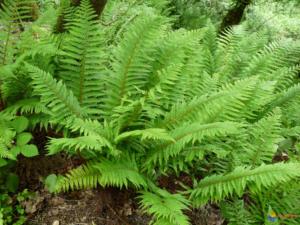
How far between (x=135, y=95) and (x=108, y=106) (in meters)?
0.27

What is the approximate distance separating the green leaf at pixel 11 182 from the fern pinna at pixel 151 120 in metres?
0.37

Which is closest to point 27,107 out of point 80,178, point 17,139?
point 17,139

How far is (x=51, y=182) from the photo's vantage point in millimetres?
2809

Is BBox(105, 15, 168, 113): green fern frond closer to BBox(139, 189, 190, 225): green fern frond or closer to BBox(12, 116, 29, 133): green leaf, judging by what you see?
BBox(12, 116, 29, 133): green leaf

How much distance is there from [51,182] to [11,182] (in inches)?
12.0

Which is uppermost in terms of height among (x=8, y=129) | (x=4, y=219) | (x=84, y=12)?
(x=84, y=12)

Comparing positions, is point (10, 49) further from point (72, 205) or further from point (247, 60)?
point (247, 60)

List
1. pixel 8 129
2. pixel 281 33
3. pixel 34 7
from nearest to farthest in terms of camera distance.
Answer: pixel 8 129
pixel 34 7
pixel 281 33

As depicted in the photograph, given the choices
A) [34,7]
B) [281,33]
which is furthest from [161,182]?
[281,33]

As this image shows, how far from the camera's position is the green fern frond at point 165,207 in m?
2.52

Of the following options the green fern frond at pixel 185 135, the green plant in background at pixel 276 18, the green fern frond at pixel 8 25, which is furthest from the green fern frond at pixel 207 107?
the green plant in background at pixel 276 18

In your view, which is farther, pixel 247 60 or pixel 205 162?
pixel 247 60

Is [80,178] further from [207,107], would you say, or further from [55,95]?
[207,107]

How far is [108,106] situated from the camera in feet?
10.0
